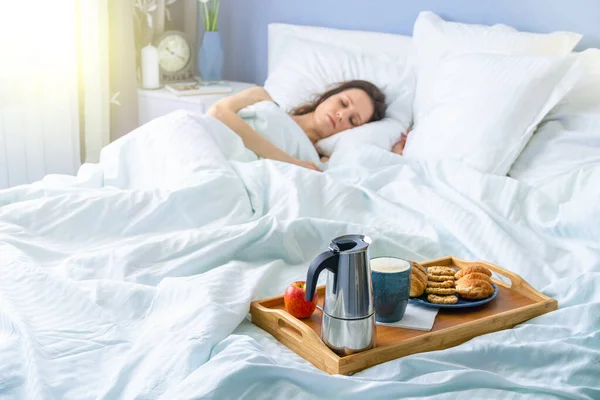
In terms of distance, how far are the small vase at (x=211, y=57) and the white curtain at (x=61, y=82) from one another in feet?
1.14

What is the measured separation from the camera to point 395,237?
1696 mm

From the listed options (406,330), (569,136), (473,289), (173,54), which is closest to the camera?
(406,330)

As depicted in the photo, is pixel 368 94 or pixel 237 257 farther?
pixel 368 94

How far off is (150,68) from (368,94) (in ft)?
3.66

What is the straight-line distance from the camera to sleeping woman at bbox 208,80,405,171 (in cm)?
254

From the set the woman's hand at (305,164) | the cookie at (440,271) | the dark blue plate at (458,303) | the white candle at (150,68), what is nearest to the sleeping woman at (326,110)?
the woman's hand at (305,164)

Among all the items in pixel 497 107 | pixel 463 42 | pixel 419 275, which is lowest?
pixel 419 275

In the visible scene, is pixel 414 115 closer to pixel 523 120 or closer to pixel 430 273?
pixel 523 120

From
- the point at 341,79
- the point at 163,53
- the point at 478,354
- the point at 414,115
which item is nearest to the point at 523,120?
the point at 414,115

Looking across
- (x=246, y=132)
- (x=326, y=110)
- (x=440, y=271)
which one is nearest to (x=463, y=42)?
(x=326, y=110)

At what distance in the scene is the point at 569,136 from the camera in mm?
2139

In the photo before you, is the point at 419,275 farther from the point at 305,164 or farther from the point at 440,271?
the point at 305,164

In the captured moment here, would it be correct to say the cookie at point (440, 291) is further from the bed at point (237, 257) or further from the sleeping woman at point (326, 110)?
the sleeping woman at point (326, 110)

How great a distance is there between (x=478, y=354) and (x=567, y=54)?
1.34m
